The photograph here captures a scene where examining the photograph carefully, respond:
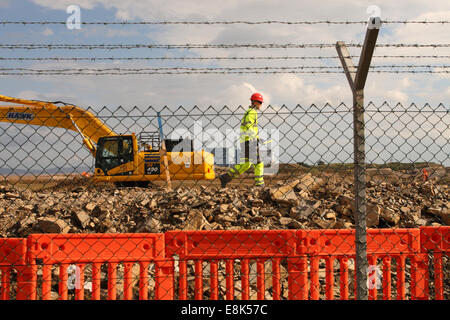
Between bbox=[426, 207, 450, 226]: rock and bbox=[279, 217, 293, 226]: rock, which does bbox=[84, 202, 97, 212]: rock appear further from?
bbox=[426, 207, 450, 226]: rock

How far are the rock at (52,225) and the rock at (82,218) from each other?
1.04ft

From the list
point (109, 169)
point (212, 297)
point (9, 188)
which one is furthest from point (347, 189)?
point (9, 188)

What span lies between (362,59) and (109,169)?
1264cm

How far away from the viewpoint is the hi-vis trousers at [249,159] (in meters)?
10.1

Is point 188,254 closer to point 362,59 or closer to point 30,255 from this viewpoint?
point 30,255

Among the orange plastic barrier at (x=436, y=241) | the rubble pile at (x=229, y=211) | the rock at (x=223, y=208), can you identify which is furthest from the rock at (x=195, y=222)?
the orange plastic barrier at (x=436, y=241)

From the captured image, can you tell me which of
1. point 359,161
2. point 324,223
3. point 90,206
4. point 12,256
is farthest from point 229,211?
point 359,161

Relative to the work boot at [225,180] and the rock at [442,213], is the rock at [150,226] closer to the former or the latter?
the work boot at [225,180]

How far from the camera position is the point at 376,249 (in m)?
4.55

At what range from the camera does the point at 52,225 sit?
741 cm

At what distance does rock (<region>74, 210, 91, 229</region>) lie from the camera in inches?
308

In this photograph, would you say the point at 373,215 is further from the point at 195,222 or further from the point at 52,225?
the point at 52,225

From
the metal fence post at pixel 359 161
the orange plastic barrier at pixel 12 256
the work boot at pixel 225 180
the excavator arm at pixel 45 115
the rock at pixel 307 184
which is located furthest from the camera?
the excavator arm at pixel 45 115

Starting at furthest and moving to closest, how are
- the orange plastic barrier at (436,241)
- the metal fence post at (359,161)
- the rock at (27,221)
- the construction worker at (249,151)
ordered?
the construction worker at (249,151) < the rock at (27,221) < the orange plastic barrier at (436,241) < the metal fence post at (359,161)
